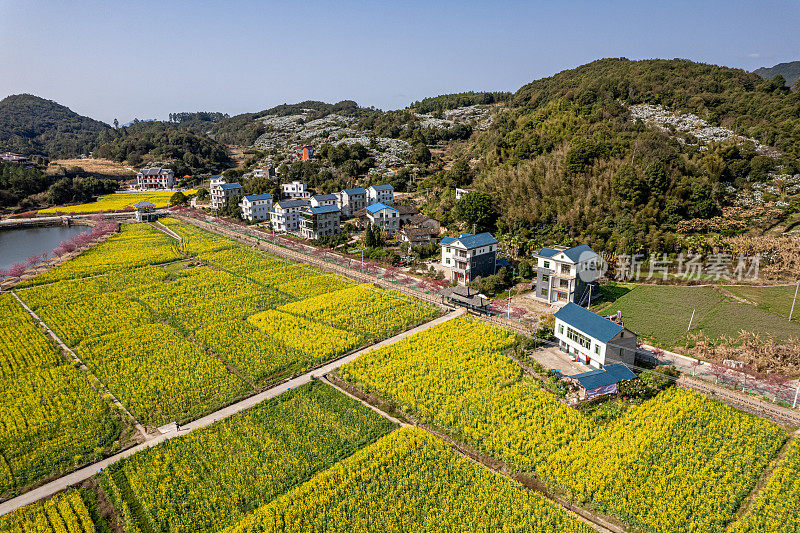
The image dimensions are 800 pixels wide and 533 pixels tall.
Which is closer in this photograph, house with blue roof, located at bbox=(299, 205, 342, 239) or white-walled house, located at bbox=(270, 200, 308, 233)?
house with blue roof, located at bbox=(299, 205, 342, 239)

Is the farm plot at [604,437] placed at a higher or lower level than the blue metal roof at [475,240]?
lower

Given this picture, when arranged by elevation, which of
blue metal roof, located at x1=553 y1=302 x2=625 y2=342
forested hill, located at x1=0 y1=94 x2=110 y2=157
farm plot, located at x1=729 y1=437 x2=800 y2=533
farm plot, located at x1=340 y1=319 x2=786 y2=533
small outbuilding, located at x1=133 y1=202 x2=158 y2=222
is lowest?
farm plot, located at x1=729 y1=437 x2=800 y2=533

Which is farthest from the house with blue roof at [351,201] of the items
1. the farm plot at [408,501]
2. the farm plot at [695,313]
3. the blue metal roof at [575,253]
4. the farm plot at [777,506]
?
the farm plot at [777,506]

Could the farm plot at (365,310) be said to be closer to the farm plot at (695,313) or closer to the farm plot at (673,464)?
the farm plot at (695,313)

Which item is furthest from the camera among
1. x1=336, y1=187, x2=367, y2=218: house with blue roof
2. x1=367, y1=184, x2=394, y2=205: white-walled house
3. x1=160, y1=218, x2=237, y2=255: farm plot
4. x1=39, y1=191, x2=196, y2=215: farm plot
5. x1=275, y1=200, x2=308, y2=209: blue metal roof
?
x1=39, y1=191, x2=196, y2=215: farm plot

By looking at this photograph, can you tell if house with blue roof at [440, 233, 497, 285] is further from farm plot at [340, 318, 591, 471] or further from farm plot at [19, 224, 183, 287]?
farm plot at [19, 224, 183, 287]

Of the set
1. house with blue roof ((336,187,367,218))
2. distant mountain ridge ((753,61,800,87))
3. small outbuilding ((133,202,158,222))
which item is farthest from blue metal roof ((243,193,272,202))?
distant mountain ridge ((753,61,800,87))

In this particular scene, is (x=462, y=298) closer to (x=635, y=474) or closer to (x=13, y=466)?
(x=635, y=474)
